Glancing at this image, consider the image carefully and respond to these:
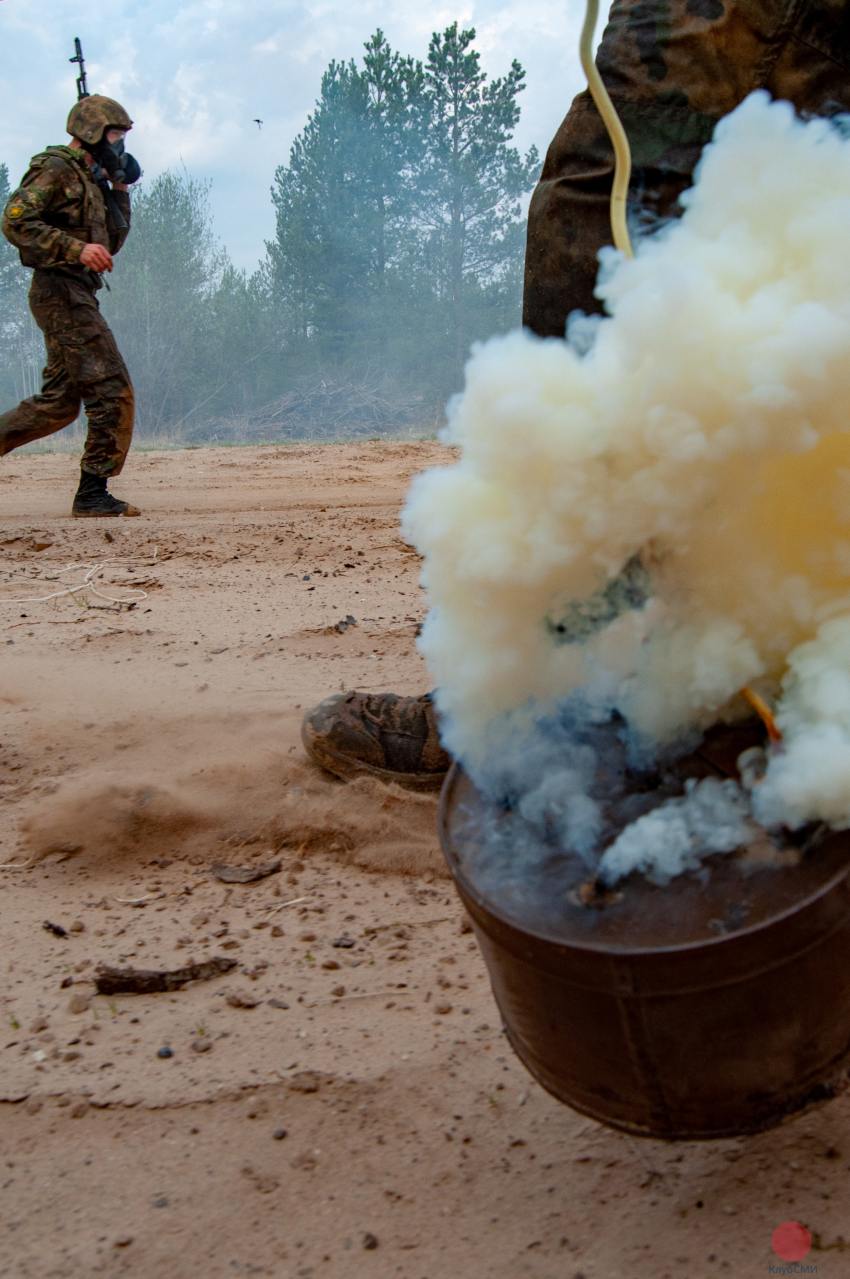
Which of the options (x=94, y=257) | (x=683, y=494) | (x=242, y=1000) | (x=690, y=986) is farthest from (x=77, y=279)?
(x=690, y=986)

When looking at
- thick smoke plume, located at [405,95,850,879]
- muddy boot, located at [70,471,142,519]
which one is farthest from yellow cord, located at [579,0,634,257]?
muddy boot, located at [70,471,142,519]

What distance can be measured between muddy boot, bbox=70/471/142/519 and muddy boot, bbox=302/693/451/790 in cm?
432

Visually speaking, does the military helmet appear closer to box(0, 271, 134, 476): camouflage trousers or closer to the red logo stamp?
box(0, 271, 134, 476): camouflage trousers

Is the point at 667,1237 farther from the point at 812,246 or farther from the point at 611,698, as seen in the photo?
the point at 812,246

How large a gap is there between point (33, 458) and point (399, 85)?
18.5 meters

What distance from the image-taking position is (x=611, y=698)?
123 cm

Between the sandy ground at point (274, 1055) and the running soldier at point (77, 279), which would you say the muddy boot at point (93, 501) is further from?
the sandy ground at point (274, 1055)

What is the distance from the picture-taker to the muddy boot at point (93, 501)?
6.25 meters

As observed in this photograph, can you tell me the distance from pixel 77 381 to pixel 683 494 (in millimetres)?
5513

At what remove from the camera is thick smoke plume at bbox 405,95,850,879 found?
3.52 ft

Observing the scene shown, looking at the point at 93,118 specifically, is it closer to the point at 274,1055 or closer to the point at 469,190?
the point at 274,1055

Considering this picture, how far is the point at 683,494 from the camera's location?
44.5 inches

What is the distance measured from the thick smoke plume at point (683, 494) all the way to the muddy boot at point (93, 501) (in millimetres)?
5346

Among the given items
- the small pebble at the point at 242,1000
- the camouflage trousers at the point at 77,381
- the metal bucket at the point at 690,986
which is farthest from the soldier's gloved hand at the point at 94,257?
the metal bucket at the point at 690,986
